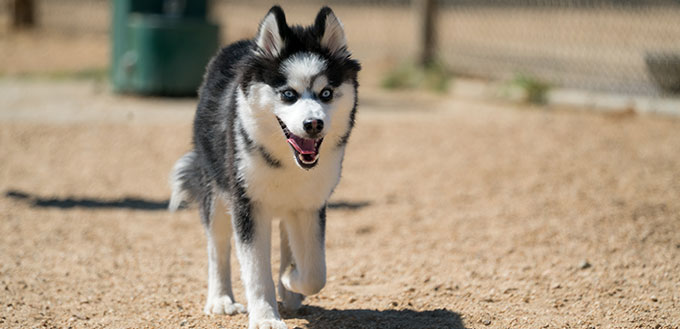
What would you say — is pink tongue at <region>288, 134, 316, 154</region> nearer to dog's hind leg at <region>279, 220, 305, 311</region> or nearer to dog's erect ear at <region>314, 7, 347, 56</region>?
dog's erect ear at <region>314, 7, 347, 56</region>

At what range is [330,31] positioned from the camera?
3928 millimetres

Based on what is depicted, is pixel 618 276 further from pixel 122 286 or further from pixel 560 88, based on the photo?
pixel 560 88

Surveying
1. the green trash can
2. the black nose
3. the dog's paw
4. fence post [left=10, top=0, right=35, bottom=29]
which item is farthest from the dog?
fence post [left=10, top=0, right=35, bottom=29]

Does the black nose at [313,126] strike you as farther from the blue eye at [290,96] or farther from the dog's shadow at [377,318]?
the dog's shadow at [377,318]

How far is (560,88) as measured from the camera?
35.6 feet

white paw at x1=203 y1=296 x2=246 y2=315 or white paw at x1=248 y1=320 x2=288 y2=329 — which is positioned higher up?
white paw at x1=248 y1=320 x2=288 y2=329

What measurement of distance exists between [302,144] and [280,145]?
198 millimetres

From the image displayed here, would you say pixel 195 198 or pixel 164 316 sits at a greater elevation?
pixel 195 198

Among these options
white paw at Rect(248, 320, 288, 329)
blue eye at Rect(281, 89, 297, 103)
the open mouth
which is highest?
blue eye at Rect(281, 89, 297, 103)

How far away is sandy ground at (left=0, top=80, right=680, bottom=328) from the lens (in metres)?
4.48

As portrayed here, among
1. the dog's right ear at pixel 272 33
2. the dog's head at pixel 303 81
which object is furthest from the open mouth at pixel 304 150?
the dog's right ear at pixel 272 33

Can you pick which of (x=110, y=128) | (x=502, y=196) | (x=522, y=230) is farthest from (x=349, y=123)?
(x=110, y=128)

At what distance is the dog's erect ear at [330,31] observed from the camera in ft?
12.8

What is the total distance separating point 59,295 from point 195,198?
0.93 meters
